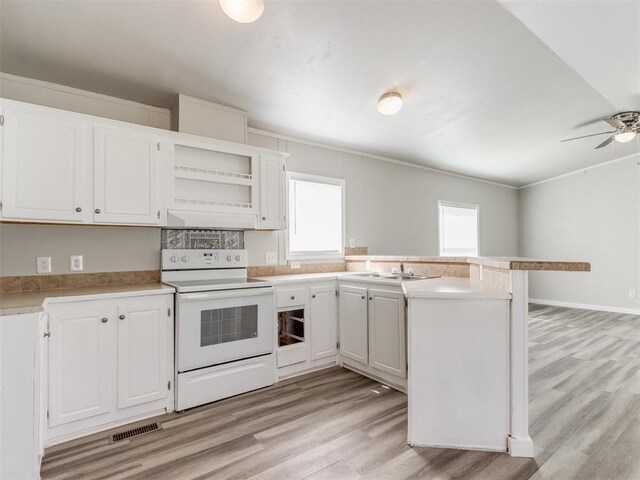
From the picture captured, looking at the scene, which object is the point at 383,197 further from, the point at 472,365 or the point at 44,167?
the point at 44,167

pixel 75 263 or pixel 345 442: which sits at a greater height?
pixel 75 263

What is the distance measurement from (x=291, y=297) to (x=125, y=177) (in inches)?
67.0

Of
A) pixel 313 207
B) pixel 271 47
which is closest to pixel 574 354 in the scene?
pixel 313 207

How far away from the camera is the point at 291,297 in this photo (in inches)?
120

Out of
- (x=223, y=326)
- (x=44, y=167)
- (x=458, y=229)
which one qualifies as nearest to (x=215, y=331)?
(x=223, y=326)

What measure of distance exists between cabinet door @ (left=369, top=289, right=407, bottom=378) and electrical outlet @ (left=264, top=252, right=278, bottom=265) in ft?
3.95

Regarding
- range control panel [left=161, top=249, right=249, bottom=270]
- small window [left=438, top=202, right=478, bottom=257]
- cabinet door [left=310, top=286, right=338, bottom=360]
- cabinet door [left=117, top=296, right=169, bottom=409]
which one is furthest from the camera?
small window [left=438, top=202, right=478, bottom=257]

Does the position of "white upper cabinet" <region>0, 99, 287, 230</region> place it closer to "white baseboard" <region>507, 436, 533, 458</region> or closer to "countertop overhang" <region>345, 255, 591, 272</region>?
"countertop overhang" <region>345, 255, 591, 272</region>

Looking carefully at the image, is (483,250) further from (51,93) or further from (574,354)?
(51,93)

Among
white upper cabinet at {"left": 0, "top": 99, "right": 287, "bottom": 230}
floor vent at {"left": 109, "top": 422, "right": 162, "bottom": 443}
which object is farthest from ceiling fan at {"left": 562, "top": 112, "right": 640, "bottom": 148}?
floor vent at {"left": 109, "top": 422, "right": 162, "bottom": 443}

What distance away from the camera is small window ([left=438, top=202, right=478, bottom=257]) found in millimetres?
5773

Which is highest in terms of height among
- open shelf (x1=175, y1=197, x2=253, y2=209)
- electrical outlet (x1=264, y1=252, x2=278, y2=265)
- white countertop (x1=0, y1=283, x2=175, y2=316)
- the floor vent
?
open shelf (x1=175, y1=197, x2=253, y2=209)

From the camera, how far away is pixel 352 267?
13.4ft

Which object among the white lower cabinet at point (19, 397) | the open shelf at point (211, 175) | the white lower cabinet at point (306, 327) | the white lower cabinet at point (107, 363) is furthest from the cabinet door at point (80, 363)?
the white lower cabinet at point (306, 327)
